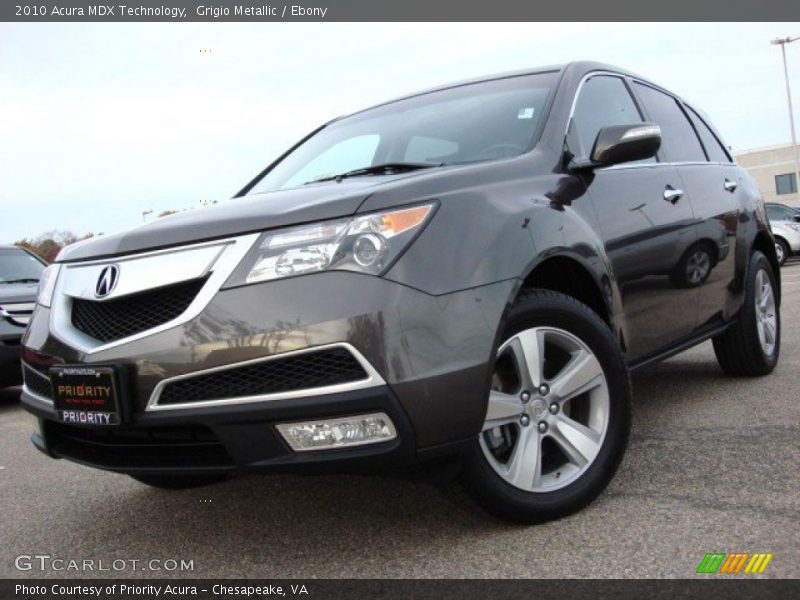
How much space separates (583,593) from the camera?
7.45 feet

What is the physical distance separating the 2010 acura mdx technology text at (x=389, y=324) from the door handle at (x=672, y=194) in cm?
42

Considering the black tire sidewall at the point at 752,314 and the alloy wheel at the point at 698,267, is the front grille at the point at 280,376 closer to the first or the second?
the alloy wheel at the point at 698,267

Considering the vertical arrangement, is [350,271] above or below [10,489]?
above

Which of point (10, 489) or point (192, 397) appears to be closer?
point (192, 397)

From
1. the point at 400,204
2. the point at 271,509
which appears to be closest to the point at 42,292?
the point at 271,509

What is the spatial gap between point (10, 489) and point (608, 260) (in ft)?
9.49

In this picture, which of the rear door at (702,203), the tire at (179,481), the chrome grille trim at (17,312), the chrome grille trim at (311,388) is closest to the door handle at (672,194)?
the rear door at (702,203)

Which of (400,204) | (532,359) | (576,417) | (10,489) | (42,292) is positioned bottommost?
(10,489)

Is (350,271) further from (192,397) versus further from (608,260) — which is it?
(608,260)

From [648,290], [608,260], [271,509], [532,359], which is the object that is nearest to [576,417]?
[532,359]

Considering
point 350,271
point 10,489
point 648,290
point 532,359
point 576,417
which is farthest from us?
point 10,489

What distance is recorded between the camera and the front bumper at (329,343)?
2.37 meters

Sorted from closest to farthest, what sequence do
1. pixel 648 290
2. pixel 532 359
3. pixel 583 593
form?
pixel 583 593, pixel 532 359, pixel 648 290

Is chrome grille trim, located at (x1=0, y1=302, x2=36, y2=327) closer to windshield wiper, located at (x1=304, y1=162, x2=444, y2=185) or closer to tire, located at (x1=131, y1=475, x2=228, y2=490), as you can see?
tire, located at (x1=131, y1=475, x2=228, y2=490)
